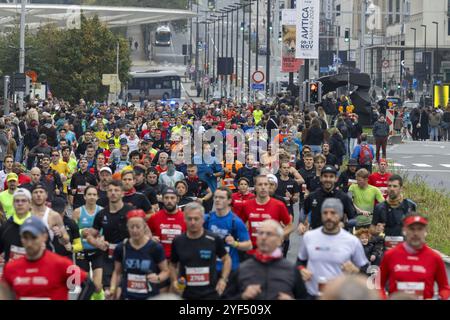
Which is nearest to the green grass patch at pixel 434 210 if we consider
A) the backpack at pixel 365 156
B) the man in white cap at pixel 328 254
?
the backpack at pixel 365 156

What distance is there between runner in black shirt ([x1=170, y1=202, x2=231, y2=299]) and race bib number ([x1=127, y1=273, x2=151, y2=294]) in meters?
0.29

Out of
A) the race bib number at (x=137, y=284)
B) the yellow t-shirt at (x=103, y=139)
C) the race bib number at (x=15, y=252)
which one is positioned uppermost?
the race bib number at (x=15, y=252)

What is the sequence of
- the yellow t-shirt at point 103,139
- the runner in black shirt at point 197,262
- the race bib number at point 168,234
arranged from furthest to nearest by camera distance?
the yellow t-shirt at point 103,139, the race bib number at point 168,234, the runner in black shirt at point 197,262

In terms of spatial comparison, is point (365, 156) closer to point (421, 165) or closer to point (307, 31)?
point (421, 165)

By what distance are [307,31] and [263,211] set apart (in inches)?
1533

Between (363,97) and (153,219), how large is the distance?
4123 centimetres

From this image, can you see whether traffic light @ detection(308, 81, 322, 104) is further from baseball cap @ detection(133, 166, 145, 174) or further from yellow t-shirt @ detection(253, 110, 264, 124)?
baseball cap @ detection(133, 166, 145, 174)

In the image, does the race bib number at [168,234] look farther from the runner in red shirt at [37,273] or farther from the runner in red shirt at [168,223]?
the runner in red shirt at [37,273]

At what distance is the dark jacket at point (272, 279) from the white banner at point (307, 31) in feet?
140

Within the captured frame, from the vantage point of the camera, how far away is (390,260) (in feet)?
38.7

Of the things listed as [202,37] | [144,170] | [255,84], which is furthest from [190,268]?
[202,37]

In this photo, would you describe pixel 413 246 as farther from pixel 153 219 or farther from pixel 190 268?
pixel 153 219

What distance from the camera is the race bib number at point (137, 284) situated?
12774 millimetres

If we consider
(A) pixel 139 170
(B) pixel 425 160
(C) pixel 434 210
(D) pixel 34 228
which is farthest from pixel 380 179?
(B) pixel 425 160
